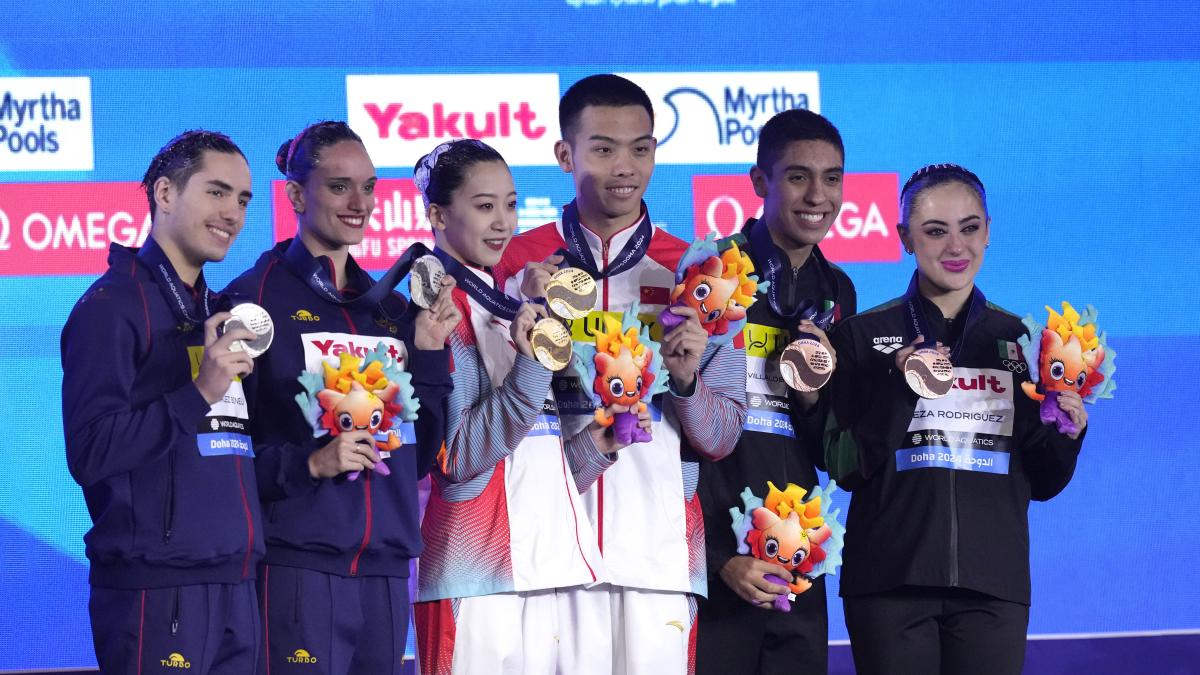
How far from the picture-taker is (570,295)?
10.3 ft

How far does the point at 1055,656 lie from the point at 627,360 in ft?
9.29

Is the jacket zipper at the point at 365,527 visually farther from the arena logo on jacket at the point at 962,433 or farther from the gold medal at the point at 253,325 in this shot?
the arena logo on jacket at the point at 962,433

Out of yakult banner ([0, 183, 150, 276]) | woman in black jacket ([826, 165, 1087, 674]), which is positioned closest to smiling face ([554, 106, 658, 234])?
woman in black jacket ([826, 165, 1087, 674])

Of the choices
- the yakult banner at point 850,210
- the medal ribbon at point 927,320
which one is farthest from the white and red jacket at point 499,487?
the yakult banner at point 850,210

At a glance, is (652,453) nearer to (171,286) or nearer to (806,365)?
(806,365)

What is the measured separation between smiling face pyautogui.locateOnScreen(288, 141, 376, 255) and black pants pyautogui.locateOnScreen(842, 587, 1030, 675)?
152 cm

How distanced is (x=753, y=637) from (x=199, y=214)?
5.33ft

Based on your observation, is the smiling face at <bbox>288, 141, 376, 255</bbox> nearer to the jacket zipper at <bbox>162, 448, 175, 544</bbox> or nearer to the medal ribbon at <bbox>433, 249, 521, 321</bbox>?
the medal ribbon at <bbox>433, 249, 521, 321</bbox>

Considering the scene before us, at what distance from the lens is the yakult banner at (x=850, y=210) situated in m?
5.12

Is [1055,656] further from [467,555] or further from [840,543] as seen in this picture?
[467,555]

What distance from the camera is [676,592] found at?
326cm

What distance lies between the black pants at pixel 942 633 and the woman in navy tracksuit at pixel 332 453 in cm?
113

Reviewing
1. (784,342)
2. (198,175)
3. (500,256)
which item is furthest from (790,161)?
(198,175)

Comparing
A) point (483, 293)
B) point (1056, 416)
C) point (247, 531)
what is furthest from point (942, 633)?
point (247, 531)
